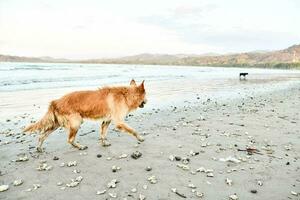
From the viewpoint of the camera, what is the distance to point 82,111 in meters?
8.33

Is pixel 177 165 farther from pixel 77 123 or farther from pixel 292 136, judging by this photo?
pixel 292 136

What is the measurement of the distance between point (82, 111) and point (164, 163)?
2.75 m

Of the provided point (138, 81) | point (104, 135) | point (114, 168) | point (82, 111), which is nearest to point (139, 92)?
point (104, 135)

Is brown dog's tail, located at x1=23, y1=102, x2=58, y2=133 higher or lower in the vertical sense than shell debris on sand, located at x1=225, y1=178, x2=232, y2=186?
higher

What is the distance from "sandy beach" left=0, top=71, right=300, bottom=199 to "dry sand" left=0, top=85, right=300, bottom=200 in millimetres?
19

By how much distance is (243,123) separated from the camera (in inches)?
456

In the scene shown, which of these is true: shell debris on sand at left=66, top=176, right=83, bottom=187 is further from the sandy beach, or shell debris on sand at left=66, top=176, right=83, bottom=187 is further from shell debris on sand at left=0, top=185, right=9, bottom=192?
shell debris on sand at left=0, top=185, right=9, bottom=192

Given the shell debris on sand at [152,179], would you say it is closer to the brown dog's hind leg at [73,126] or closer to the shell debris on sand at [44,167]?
the shell debris on sand at [44,167]

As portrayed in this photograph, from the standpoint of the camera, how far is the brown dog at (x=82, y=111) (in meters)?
8.22

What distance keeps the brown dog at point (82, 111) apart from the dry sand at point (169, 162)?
571 millimetres

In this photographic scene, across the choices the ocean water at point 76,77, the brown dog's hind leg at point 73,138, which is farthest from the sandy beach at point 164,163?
the ocean water at point 76,77

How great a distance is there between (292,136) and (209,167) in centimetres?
417

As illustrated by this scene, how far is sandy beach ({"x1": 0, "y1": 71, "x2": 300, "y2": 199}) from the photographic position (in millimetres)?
5801

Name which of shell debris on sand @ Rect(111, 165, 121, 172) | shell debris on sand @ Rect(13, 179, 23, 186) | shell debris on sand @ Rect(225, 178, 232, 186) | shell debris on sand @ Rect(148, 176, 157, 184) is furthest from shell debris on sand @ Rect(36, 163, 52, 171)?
shell debris on sand @ Rect(225, 178, 232, 186)
